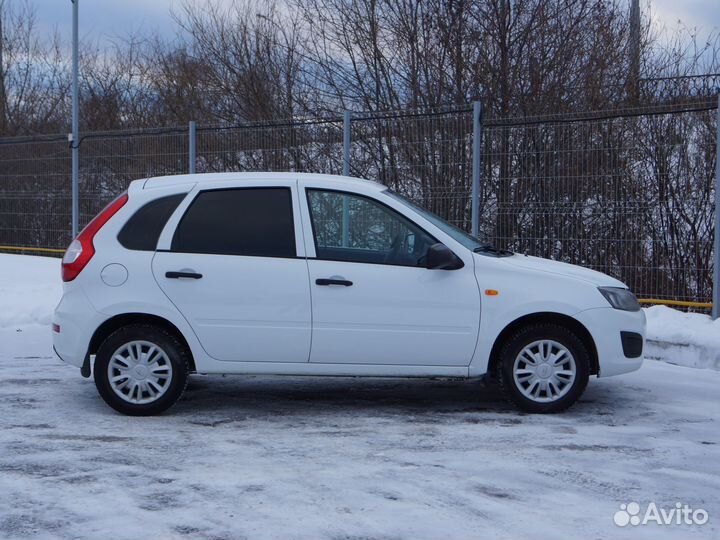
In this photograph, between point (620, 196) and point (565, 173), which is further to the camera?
point (565, 173)

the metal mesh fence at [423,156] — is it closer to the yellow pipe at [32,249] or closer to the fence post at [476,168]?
the fence post at [476,168]

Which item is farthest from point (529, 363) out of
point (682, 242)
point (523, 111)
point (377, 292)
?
point (523, 111)

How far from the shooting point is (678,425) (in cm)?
671

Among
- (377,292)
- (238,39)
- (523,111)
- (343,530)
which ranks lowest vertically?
(343,530)

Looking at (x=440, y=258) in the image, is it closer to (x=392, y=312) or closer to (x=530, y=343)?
(x=392, y=312)

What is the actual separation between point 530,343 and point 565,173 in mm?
4667

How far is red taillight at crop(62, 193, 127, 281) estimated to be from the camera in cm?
679

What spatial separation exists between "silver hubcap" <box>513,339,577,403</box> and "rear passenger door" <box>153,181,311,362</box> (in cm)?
157

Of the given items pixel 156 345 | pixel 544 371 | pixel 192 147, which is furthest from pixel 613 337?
pixel 192 147

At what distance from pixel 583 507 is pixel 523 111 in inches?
379

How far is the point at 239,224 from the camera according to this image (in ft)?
22.7

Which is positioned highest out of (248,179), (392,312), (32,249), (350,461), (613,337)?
(248,179)

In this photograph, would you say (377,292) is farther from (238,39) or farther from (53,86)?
(53,86)

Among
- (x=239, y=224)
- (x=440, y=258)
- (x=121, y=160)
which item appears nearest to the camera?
(x=440, y=258)
